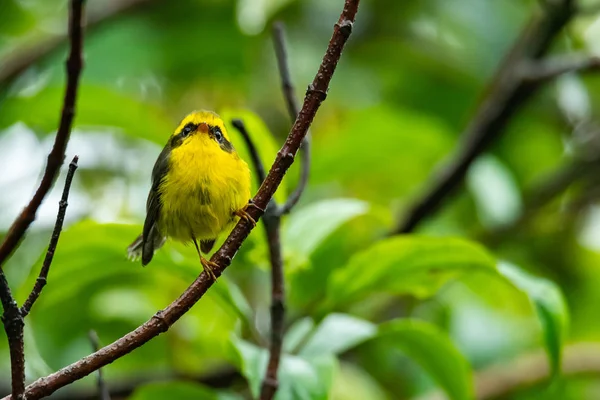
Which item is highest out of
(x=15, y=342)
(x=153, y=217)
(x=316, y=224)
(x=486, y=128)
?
(x=486, y=128)

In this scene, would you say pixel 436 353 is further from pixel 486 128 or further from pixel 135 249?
pixel 486 128

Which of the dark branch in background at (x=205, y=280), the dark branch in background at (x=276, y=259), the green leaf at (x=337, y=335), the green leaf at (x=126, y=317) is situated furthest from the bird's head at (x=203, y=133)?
the dark branch in background at (x=205, y=280)

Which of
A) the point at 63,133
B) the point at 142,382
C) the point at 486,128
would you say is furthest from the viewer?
the point at 486,128

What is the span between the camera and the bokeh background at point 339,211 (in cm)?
159

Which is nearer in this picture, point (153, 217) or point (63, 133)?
point (63, 133)

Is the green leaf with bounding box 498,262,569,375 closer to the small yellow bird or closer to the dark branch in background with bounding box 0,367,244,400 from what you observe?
the small yellow bird

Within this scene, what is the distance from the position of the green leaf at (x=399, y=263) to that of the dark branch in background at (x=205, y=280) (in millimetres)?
612

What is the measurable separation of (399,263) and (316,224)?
21 centimetres

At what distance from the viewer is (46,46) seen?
2.38m

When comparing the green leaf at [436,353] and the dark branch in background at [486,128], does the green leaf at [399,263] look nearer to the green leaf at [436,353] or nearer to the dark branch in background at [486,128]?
the green leaf at [436,353]

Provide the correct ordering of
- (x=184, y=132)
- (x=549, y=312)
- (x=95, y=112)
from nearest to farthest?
(x=549, y=312), (x=184, y=132), (x=95, y=112)

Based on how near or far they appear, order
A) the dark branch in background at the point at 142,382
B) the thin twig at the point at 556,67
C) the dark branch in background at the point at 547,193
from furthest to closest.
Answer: the dark branch in background at the point at 547,193
the thin twig at the point at 556,67
the dark branch in background at the point at 142,382

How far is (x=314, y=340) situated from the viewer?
1.64m

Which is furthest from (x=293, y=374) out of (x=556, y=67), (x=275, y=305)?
(x=556, y=67)
